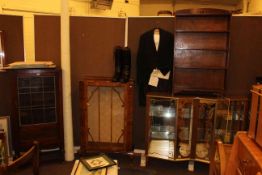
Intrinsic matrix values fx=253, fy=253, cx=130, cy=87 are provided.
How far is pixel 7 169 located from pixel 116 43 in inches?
87.4

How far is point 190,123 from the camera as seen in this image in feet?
9.71

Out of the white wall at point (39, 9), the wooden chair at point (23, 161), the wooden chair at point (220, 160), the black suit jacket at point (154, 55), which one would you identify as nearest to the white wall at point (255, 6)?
the black suit jacket at point (154, 55)

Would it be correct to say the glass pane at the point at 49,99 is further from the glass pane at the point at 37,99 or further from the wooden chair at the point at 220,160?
the wooden chair at the point at 220,160

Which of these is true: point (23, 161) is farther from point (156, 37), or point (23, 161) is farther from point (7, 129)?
point (156, 37)

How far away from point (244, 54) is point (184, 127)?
113 centimetres

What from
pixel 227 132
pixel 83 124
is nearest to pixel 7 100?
pixel 83 124

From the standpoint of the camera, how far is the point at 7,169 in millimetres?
1306

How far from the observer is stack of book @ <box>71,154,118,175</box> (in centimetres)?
199

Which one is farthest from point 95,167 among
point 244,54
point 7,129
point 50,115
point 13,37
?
point 244,54

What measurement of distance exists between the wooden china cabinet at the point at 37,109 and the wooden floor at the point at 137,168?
223mm

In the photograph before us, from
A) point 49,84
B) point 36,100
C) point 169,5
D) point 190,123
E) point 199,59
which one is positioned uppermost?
point 169,5

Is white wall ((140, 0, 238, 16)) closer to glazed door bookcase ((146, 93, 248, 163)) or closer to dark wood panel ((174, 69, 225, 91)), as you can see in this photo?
dark wood panel ((174, 69, 225, 91))

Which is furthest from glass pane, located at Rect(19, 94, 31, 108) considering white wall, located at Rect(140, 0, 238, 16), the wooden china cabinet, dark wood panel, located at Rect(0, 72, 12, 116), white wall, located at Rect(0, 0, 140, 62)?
white wall, located at Rect(140, 0, 238, 16)

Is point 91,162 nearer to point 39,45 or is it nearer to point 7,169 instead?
point 7,169
